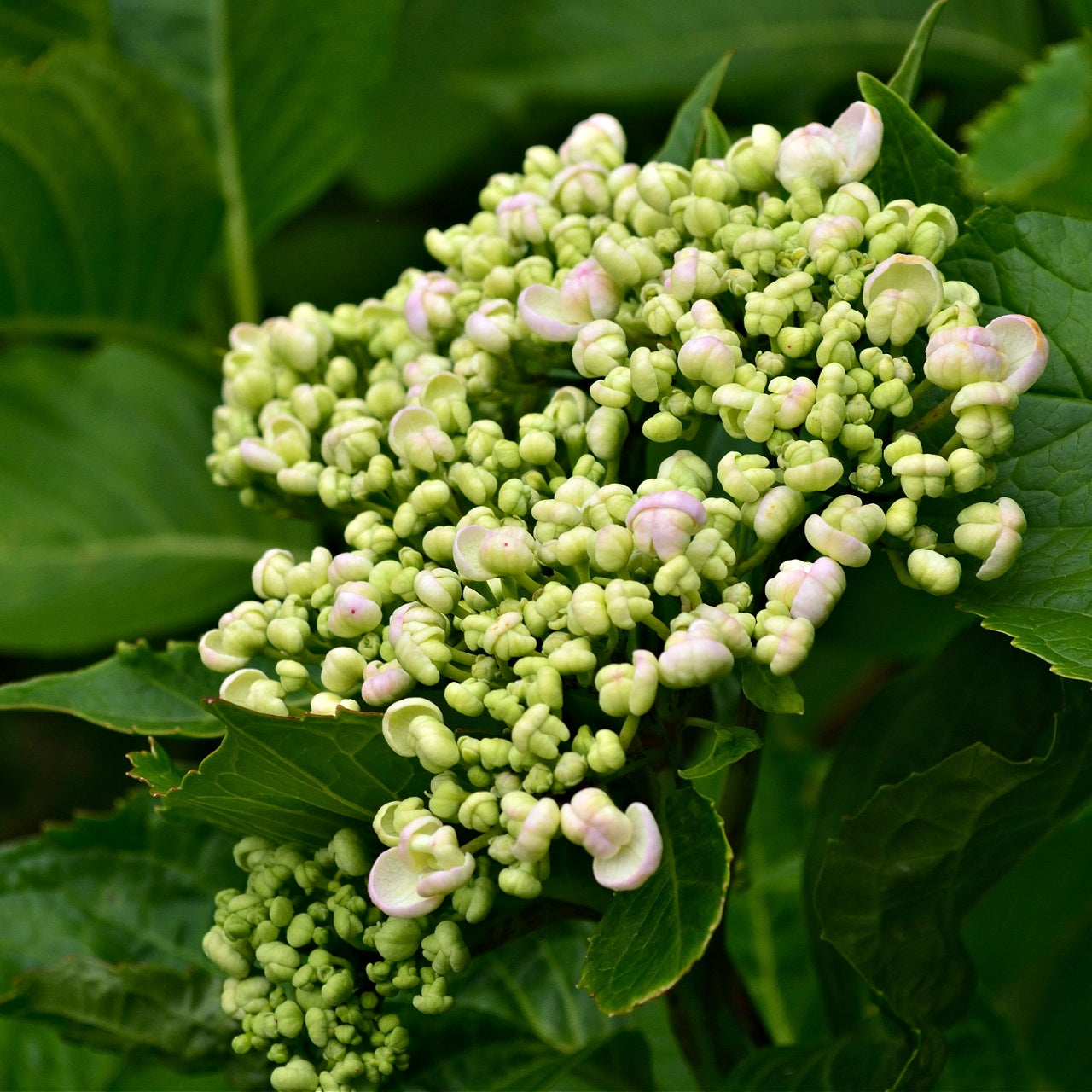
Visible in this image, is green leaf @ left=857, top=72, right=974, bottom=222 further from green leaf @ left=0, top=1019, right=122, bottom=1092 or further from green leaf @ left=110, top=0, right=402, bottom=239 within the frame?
green leaf @ left=0, top=1019, right=122, bottom=1092

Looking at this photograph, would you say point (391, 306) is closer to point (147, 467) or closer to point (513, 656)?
point (513, 656)

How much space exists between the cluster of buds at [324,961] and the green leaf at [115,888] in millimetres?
349

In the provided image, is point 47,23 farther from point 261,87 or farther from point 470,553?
point 470,553

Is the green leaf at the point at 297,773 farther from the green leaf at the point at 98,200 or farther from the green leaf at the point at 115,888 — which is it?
the green leaf at the point at 98,200

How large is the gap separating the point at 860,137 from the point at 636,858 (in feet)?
1.78

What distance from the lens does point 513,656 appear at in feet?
2.64

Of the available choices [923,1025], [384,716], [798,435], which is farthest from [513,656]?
[923,1025]

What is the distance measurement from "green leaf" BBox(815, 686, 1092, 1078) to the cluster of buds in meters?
0.30

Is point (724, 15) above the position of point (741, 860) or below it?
above

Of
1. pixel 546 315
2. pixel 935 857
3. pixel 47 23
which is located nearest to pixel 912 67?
pixel 546 315

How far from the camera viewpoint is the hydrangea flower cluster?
779mm

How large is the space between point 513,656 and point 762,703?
A: 163 millimetres

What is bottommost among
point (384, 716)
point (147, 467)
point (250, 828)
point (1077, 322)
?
point (147, 467)

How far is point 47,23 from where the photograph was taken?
188cm
